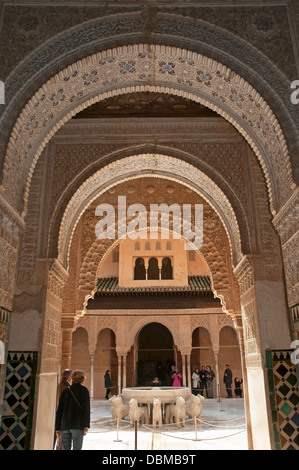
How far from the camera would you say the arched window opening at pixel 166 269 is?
14375 mm

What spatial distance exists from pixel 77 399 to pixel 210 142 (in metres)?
3.76

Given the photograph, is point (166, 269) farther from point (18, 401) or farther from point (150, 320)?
point (18, 401)

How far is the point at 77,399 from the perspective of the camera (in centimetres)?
339

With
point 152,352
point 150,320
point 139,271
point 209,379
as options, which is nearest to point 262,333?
point 209,379

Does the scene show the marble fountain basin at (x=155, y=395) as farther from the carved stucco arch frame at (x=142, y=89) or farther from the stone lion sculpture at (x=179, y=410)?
the carved stucco arch frame at (x=142, y=89)

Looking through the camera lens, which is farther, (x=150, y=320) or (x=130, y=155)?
(x=150, y=320)

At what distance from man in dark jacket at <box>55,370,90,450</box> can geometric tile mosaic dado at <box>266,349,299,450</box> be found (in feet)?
6.32

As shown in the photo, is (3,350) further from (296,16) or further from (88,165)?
(296,16)

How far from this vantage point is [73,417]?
3357 millimetres

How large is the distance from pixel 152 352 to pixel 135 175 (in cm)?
1111

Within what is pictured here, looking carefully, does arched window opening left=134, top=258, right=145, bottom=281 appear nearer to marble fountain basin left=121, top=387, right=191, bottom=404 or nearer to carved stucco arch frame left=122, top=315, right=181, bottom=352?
carved stucco arch frame left=122, top=315, right=181, bottom=352

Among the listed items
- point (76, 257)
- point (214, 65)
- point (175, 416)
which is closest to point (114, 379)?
point (175, 416)

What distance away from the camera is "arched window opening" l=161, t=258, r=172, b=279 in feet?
47.2
